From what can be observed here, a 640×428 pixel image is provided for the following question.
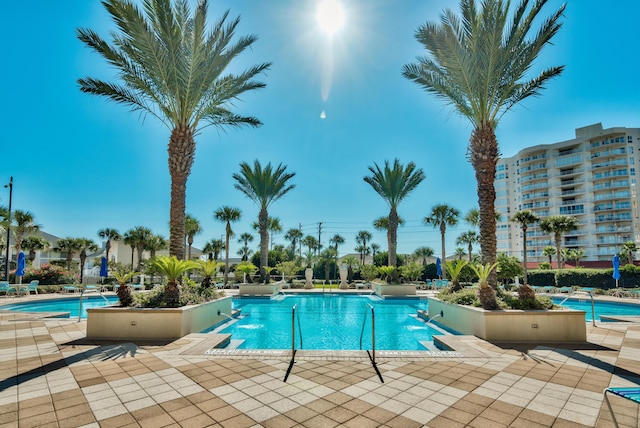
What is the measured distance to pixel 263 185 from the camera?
24.2 meters

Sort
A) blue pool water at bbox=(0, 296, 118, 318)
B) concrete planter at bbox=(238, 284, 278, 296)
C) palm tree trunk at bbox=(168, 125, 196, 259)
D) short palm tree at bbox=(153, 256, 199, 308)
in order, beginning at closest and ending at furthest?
short palm tree at bbox=(153, 256, 199, 308), palm tree trunk at bbox=(168, 125, 196, 259), blue pool water at bbox=(0, 296, 118, 318), concrete planter at bbox=(238, 284, 278, 296)

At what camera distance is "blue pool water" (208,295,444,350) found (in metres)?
9.27

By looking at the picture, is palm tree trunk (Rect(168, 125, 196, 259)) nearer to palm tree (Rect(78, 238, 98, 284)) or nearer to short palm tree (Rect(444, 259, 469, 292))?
short palm tree (Rect(444, 259, 469, 292))

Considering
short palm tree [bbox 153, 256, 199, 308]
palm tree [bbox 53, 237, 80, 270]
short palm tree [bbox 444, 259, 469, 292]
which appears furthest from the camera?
palm tree [bbox 53, 237, 80, 270]

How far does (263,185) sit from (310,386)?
20524mm

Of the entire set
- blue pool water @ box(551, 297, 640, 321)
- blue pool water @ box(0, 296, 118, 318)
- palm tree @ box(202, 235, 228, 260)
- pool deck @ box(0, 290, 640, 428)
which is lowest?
blue pool water @ box(551, 297, 640, 321)

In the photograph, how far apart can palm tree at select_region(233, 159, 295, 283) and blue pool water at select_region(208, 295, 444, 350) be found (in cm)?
697

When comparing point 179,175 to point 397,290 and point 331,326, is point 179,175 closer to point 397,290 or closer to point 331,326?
point 331,326

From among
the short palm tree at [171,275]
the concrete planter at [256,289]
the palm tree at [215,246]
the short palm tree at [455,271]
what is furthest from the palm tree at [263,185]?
the palm tree at [215,246]

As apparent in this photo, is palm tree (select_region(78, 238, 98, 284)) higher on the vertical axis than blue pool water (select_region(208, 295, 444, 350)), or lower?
higher

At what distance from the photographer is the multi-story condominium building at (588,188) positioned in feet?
204

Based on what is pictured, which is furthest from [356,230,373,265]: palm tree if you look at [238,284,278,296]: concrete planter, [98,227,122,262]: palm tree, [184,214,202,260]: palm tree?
[238,284,278,296]: concrete planter

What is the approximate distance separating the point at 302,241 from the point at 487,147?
60508 millimetres

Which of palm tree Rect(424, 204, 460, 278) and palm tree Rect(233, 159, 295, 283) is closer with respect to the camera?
palm tree Rect(233, 159, 295, 283)
